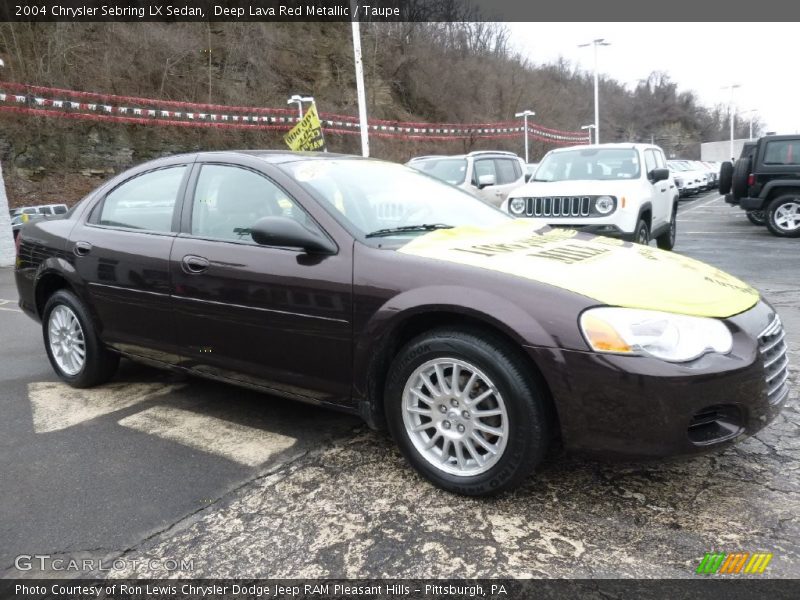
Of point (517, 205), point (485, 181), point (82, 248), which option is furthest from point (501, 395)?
point (485, 181)

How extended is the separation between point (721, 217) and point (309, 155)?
16.3 metres

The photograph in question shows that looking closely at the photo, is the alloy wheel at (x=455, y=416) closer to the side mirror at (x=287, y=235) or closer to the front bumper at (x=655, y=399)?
the front bumper at (x=655, y=399)

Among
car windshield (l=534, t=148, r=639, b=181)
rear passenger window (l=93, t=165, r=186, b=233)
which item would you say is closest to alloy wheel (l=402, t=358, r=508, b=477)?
rear passenger window (l=93, t=165, r=186, b=233)

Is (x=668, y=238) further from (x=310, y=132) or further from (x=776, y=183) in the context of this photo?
(x=310, y=132)

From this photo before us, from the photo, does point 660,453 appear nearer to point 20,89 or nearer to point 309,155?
point 309,155

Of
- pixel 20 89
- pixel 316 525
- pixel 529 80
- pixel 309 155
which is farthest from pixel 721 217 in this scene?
pixel 529 80

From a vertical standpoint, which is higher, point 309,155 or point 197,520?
point 309,155

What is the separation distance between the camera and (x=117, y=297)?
382 centimetres

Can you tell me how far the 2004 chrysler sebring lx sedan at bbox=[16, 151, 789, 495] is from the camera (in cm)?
239

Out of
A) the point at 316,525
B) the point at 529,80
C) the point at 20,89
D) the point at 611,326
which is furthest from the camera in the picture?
the point at 529,80

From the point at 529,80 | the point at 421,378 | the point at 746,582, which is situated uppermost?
the point at 529,80

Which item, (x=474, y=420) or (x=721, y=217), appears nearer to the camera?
(x=474, y=420)

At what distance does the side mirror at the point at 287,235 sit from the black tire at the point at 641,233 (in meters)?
6.11

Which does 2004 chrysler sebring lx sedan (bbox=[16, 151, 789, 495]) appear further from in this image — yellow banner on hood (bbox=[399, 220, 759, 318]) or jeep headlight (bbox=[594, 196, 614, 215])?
jeep headlight (bbox=[594, 196, 614, 215])
